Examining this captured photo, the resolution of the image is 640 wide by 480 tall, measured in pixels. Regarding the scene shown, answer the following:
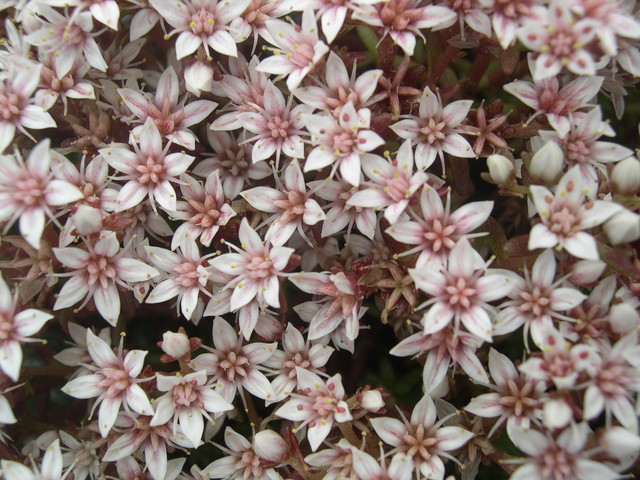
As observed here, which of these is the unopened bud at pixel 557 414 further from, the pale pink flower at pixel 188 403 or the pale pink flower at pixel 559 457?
the pale pink flower at pixel 188 403

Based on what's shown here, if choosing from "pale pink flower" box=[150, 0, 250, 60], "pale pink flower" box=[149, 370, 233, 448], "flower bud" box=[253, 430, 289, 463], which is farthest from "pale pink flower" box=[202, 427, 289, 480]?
"pale pink flower" box=[150, 0, 250, 60]

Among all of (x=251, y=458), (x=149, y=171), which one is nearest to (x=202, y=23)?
(x=149, y=171)

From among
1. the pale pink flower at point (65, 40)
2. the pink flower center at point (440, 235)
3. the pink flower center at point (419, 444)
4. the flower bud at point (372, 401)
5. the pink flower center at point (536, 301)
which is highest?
the pale pink flower at point (65, 40)

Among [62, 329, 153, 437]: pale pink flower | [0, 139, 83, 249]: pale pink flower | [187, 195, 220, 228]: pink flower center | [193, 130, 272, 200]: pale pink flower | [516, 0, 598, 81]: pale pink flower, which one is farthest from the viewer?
[193, 130, 272, 200]: pale pink flower

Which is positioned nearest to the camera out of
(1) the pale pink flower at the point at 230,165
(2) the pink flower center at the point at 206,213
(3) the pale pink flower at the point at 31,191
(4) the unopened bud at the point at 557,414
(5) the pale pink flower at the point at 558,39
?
(4) the unopened bud at the point at 557,414

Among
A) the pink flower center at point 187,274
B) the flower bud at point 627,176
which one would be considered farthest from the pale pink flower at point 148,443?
the flower bud at point 627,176

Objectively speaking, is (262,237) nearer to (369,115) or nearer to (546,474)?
(369,115)

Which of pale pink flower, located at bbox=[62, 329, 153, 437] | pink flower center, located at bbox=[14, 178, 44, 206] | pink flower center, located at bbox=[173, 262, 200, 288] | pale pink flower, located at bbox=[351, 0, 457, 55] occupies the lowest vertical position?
pale pink flower, located at bbox=[62, 329, 153, 437]

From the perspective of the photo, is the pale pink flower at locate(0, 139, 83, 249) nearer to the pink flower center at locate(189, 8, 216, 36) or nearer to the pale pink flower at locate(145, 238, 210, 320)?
the pale pink flower at locate(145, 238, 210, 320)
